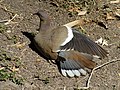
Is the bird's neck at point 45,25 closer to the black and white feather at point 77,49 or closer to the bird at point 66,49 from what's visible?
the bird at point 66,49

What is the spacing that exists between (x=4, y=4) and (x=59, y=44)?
5.42 ft

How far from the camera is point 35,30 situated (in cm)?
682

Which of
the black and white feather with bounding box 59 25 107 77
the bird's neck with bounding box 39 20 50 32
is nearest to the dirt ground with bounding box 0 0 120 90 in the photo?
the black and white feather with bounding box 59 25 107 77

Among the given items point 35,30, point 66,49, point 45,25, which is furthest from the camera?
point 35,30

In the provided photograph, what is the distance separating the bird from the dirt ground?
0.11m

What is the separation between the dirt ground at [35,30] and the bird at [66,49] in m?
0.11

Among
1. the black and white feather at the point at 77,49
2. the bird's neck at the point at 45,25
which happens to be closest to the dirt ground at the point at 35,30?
the black and white feather at the point at 77,49

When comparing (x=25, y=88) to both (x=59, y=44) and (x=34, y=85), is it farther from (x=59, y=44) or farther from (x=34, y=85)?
(x=59, y=44)

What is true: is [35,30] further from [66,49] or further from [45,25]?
[66,49]

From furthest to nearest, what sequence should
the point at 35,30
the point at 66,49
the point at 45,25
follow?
the point at 35,30 → the point at 45,25 → the point at 66,49

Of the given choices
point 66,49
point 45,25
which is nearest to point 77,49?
point 66,49

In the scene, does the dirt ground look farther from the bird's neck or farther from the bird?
the bird's neck

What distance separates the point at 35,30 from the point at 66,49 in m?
0.94

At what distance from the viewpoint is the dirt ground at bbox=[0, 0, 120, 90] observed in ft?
19.0
